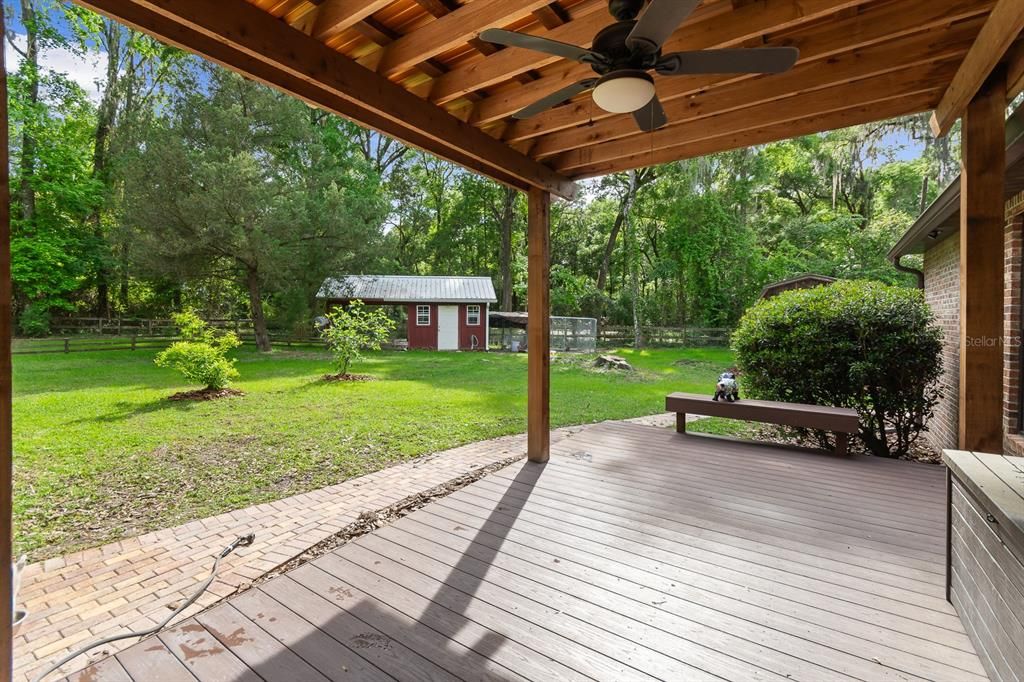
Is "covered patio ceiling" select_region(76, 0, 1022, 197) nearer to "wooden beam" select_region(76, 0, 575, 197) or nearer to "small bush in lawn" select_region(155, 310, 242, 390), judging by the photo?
"wooden beam" select_region(76, 0, 575, 197)

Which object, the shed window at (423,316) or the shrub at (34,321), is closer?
the shrub at (34,321)

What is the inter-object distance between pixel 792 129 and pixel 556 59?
6.07 ft

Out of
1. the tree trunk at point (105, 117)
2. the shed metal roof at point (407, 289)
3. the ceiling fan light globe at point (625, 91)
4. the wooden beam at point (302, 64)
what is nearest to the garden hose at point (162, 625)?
the wooden beam at point (302, 64)

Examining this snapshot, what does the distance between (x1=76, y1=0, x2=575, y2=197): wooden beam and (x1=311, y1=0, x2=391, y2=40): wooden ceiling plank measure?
3.6 inches

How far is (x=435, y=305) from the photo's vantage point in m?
19.0

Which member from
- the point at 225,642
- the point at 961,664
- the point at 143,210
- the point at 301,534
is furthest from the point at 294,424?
the point at 143,210

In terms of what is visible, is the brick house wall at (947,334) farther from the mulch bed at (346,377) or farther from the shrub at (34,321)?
the shrub at (34,321)

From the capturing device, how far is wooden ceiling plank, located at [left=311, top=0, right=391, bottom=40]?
2.08 metres

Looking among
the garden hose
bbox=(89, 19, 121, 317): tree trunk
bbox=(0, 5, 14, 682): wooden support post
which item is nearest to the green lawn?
the garden hose

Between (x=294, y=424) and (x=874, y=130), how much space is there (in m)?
18.4

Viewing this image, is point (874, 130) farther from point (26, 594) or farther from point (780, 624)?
point (26, 594)

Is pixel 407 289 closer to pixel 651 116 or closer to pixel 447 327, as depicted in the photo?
pixel 447 327

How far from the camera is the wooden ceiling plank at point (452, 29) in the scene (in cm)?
213

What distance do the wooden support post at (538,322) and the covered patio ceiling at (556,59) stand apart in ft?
2.92
